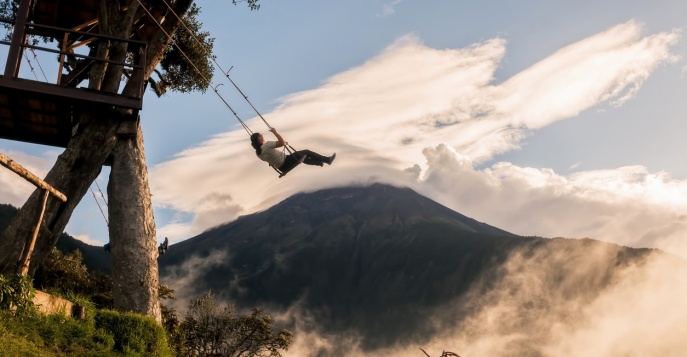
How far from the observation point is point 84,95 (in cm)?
1578

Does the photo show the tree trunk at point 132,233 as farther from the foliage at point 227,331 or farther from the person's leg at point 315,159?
the foliage at point 227,331

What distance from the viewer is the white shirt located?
1817 cm

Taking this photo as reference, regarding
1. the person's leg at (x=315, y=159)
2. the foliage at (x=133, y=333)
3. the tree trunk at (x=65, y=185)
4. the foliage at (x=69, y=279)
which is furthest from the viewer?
the foliage at (x=69, y=279)

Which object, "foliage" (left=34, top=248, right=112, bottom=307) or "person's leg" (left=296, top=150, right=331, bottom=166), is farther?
"foliage" (left=34, top=248, right=112, bottom=307)

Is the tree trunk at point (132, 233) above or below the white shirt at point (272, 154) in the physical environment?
below

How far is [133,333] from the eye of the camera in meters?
12.7

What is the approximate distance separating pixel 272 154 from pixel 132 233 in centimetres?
441

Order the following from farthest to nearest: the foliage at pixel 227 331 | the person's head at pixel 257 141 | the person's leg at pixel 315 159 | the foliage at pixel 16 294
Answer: the foliage at pixel 227 331 < the person's leg at pixel 315 159 < the person's head at pixel 257 141 < the foliage at pixel 16 294

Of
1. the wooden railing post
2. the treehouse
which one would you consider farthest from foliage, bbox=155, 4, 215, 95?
the wooden railing post

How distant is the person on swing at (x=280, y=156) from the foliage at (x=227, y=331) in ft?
48.2

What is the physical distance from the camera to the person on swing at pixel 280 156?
18.1m

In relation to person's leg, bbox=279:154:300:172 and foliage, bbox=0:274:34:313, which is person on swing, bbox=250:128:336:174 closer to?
person's leg, bbox=279:154:300:172

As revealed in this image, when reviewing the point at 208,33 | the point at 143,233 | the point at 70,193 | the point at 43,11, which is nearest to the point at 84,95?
the point at 70,193

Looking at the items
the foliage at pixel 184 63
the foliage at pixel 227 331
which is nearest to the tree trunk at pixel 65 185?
the foliage at pixel 184 63
